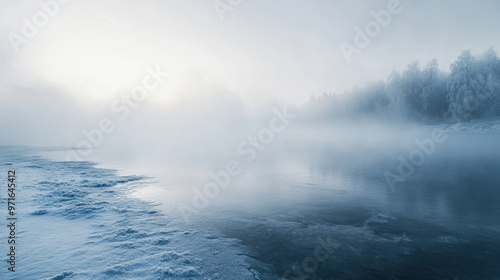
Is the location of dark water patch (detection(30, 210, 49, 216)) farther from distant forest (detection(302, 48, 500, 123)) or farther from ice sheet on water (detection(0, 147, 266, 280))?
distant forest (detection(302, 48, 500, 123))

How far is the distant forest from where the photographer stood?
2825 inches

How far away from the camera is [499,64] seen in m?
71.4

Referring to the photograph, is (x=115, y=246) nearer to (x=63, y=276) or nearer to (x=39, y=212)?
(x=63, y=276)

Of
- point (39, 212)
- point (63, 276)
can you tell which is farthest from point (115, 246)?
point (39, 212)

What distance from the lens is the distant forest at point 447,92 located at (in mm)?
71750

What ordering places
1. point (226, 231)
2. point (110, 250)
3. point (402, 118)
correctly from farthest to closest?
point (402, 118)
point (226, 231)
point (110, 250)

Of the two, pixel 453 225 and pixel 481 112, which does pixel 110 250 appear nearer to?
pixel 453 225

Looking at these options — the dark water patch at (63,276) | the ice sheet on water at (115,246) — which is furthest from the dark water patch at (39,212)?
the dark water patch at (63,276)

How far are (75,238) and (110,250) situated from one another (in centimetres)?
269

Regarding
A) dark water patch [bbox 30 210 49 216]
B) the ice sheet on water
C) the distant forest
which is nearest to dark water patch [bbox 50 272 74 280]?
the ice sheet on water

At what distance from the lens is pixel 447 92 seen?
82.6 m

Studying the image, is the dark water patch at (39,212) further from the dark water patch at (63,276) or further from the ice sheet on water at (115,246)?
the dark water patch at (63,276)

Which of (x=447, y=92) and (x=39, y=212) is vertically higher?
(x=447, y=92)

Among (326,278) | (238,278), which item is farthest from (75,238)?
(326,278)
